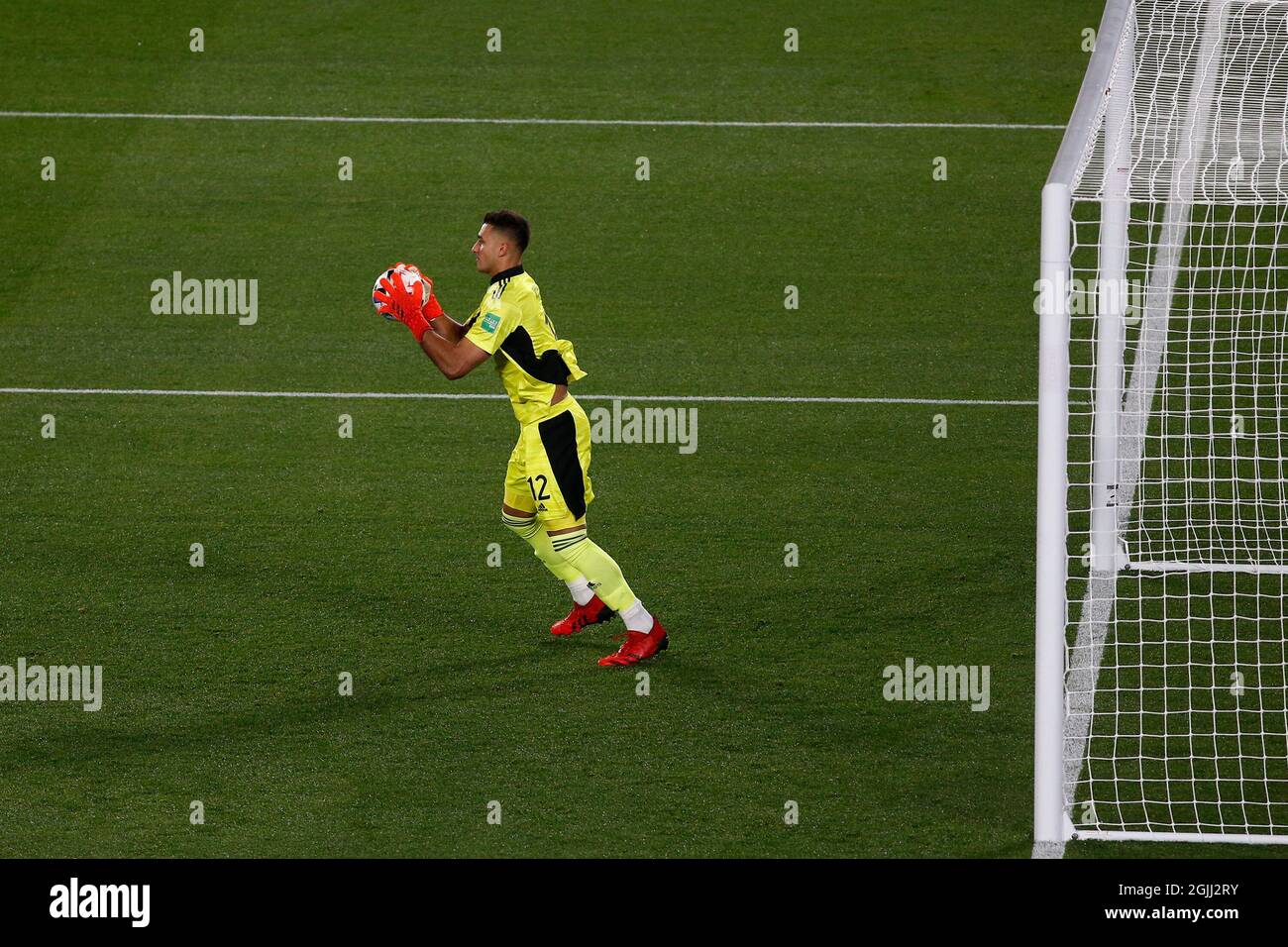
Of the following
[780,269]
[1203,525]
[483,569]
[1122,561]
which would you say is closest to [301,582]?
[483,569]

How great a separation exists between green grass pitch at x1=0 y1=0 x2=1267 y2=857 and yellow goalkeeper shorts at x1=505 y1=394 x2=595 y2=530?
29.9 inches

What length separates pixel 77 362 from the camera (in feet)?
39.3

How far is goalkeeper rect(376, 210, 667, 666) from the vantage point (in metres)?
7.40

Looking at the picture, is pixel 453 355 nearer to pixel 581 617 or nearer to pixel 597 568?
pixel 597 568

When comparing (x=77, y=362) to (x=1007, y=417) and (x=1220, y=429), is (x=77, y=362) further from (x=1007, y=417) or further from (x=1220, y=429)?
(x=1220, y=429)

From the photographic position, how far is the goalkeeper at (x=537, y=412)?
7.40 m

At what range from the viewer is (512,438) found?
10.9m
